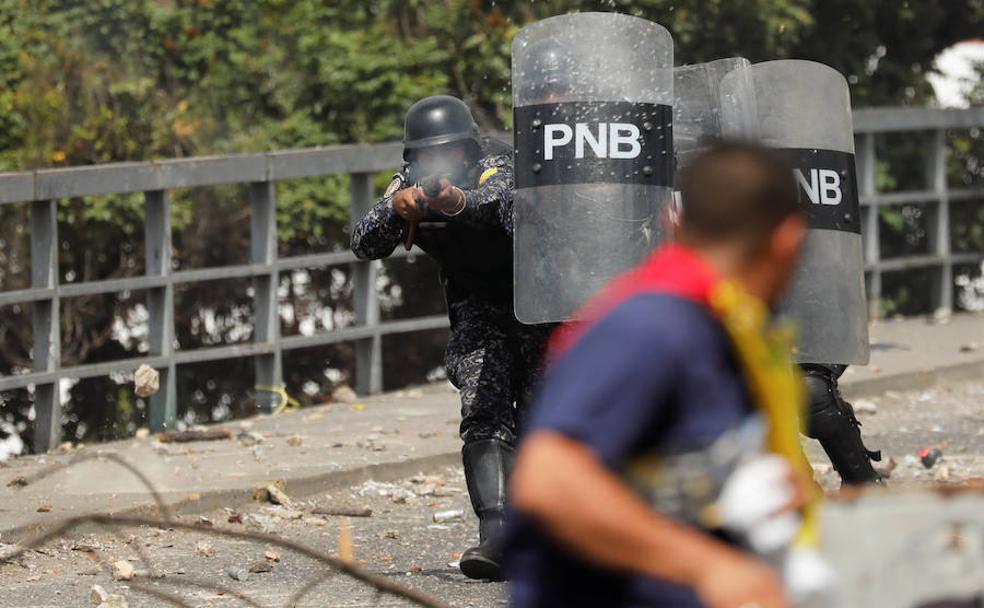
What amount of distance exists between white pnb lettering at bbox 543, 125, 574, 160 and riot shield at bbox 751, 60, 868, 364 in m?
0.83

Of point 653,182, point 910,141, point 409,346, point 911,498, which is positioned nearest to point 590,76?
point 653,182

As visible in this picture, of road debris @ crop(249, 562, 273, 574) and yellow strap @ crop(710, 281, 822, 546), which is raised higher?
yellow strap @ crop(710, 281, 822, 546)

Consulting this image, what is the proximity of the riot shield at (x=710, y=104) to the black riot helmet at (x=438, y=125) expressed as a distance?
69 centimetres

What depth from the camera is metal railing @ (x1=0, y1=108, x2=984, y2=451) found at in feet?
27.8

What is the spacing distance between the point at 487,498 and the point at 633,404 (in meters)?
3.51

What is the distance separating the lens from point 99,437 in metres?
10.8

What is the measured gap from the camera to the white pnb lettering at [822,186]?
6.16m

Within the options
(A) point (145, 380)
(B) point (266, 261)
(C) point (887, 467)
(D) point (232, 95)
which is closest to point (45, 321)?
(A) point (145, 380)

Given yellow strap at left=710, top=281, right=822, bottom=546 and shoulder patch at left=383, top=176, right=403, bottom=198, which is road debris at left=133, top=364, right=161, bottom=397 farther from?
yellow strap at left=710, top=281, right=822, bottom=546

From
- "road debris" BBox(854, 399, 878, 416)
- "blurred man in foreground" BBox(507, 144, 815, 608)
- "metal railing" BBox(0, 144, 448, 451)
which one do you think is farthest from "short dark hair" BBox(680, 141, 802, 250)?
"road debris" BBox(854, 399, 878, 416)

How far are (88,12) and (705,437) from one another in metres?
10.3

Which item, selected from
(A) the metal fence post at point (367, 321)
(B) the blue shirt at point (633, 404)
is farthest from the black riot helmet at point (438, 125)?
(A) the metal fence post at point (367, 321)

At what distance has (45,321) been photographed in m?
8.55

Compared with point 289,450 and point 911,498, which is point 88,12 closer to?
point 289,450
